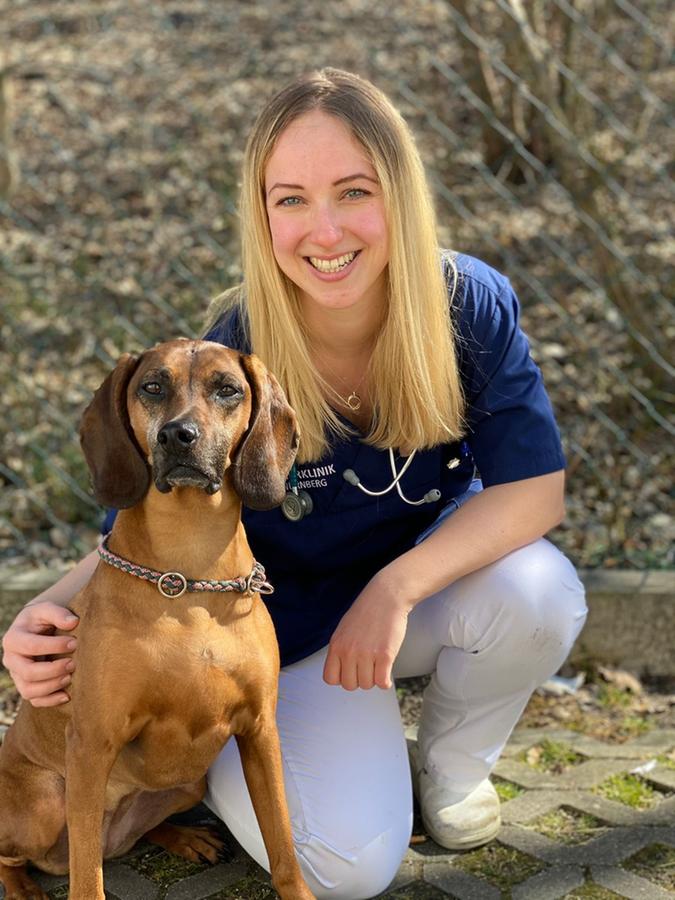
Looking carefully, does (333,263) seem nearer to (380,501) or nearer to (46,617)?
(380,501)

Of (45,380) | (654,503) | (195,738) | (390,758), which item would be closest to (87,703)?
(195,738)

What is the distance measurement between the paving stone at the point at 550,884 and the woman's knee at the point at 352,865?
291 millimetres

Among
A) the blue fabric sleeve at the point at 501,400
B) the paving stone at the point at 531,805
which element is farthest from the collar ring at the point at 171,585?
the paving stone at the point at 531,805

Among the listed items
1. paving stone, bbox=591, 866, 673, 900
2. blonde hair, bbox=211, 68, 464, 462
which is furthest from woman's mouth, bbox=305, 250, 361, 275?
paving stone, bbox=591, 866, 673, 900

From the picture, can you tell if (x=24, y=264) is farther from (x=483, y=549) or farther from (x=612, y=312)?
(x=483, y=549)

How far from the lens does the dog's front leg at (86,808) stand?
2.45 m

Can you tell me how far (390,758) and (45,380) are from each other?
9.88 feet

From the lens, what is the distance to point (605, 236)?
4703mm

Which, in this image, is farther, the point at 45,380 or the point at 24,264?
the point at 24,264

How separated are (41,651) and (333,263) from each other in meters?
1.10

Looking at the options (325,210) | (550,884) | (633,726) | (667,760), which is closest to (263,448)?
(325,210)

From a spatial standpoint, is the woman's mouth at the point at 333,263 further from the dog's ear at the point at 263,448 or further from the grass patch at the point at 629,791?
the grass patch at the point at 629,791

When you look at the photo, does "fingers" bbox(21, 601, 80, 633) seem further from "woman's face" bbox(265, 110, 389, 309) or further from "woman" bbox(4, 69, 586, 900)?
"woman's face" bbox(265, 110, 389, 309)

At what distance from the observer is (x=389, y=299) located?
10.1ft
